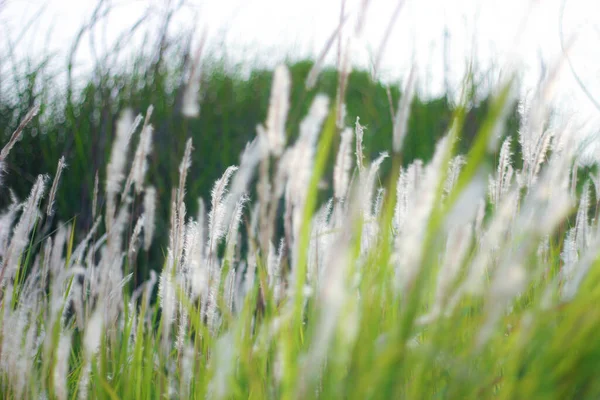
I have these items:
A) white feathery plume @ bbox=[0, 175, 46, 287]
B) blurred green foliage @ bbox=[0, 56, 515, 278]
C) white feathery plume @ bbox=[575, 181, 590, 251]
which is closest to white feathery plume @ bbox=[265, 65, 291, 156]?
white feathery plume @ bbox=[0, 175, 46, 287]

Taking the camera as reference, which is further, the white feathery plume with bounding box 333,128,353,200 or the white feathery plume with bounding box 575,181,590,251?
the white feathery plume with bounding box 575,181,590,251

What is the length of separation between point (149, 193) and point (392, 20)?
0.77 metres

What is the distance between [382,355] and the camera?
1.83 feet

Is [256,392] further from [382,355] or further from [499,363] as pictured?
[499,363]

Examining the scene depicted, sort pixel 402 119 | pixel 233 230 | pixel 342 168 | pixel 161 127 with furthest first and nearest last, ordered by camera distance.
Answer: pixel 161 127
pixel 233 230
pixel 342 168
pixel 402 119

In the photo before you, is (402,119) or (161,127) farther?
(161,127)

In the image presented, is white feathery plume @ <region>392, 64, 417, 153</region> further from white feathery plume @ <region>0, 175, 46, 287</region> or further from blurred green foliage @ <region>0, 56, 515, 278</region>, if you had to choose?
blurred green foliage @ <region>0, 56, 515, 278</region>

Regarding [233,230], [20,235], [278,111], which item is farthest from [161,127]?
[278,111]

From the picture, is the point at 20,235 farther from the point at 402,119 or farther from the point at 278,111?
the point at 402,119

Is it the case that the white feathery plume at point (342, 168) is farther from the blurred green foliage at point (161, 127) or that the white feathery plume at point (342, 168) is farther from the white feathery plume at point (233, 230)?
the blurred green foliage at point (161, 127)

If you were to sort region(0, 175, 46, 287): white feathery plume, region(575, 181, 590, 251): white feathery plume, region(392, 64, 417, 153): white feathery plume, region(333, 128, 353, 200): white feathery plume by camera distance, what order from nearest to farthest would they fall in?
region(392, 64, 417, 153): white feathery plume < region(333, 128, 353, 200): white feathery plume < region(0, 175, 46, 287): white feathery plume < region(575, 181, 590, 251): white feathery plume

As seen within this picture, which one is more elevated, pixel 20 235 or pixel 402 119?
pixel 20 235

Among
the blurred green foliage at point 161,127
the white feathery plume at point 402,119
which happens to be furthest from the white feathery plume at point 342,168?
the blurred green foliage at point 161,127

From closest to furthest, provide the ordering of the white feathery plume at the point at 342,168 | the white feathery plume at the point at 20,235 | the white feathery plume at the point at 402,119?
1. the white feathery plume at the point at 402,119
2. the white feathery plume at the point at 342,168
3. the white feathery plume at the point at 20,235
